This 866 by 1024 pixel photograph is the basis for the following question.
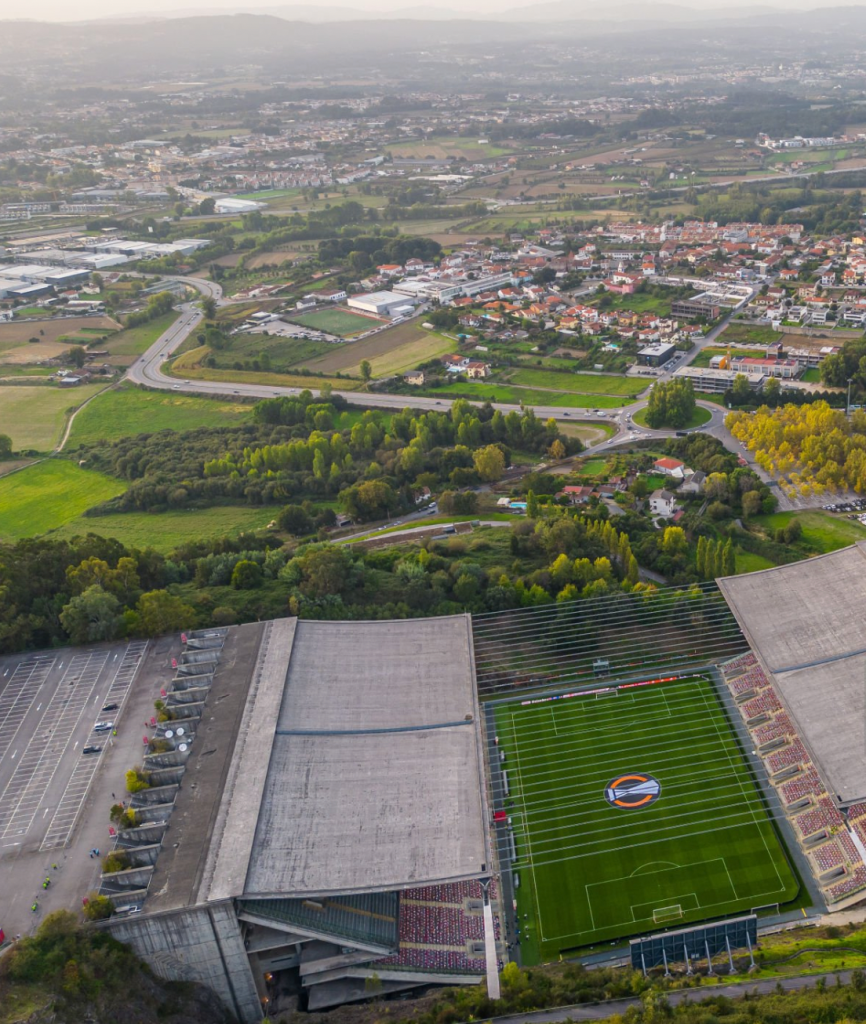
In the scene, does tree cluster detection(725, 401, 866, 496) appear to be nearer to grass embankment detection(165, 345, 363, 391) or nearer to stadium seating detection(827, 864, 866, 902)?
stadium seating detection(827, 864, 866, 902)

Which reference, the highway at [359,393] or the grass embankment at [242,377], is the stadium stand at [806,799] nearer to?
the highway at [359,393]

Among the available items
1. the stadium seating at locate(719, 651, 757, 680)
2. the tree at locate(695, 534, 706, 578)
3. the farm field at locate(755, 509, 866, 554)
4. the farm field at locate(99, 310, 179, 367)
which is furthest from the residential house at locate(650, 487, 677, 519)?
the farm field at locate(99, 310, 179, 367)

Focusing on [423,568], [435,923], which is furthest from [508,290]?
[435,923]

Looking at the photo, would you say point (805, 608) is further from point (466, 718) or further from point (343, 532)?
point (343, 532)

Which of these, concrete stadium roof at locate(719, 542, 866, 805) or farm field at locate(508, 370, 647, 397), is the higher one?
concrete stadium roof at locate(719, 542, 866, 805)

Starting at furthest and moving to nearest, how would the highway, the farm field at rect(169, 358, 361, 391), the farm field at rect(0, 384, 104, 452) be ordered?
1. the farm field at rect(169, 358, 361, 391)
2. the farm field at rect(0, 384, 104, 452)
3. the highway

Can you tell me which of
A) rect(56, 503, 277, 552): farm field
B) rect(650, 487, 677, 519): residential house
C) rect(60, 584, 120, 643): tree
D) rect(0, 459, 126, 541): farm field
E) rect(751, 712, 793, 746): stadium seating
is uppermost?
rect(60, 584, 120, 643): tree

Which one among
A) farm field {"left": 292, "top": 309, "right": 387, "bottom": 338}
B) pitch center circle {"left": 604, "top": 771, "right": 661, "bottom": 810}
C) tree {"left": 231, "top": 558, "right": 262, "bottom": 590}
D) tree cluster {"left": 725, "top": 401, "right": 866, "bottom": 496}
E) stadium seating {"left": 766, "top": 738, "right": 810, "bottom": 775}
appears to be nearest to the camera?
pitch center circle {"left": 604, "top": 771, "right": 661, "bottom": 810}
